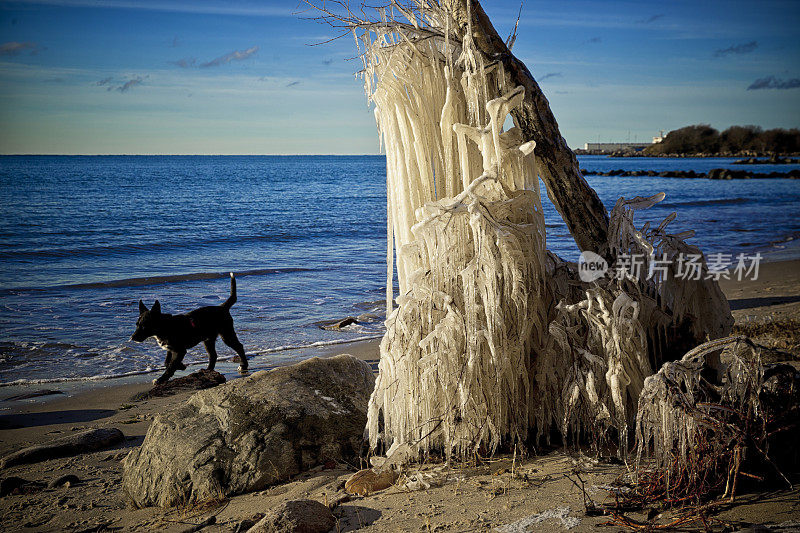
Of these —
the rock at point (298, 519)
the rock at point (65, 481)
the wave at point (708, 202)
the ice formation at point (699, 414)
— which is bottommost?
the rock at point (65, 481)

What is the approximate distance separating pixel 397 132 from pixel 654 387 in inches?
98.1

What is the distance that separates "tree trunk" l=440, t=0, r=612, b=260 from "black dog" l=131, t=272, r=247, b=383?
212 inches

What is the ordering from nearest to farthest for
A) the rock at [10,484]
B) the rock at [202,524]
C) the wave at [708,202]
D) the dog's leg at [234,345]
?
the rock at [202,524] < the rock at [10,484] < the dog's leg at [234,345] < the wave at [708,202]

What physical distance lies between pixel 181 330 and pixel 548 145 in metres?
5.62

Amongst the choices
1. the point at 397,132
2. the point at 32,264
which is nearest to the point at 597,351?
the point at 397,132

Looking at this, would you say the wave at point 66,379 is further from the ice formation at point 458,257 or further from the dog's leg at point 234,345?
the ice formation at point 458,257

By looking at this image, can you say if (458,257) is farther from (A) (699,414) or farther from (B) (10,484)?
(B) (10,484)

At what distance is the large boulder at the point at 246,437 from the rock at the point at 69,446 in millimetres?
1236

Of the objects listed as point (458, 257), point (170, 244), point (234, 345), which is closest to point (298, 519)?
point (458, 257)

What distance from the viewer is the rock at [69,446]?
540 centimetres

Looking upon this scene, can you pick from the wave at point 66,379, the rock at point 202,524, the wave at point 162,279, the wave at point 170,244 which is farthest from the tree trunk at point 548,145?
the wave at point 170,244

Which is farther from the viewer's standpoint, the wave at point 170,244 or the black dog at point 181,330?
the wave at point 170,244

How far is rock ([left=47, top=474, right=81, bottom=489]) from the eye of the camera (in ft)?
16.0

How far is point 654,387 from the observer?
3.41 meters
